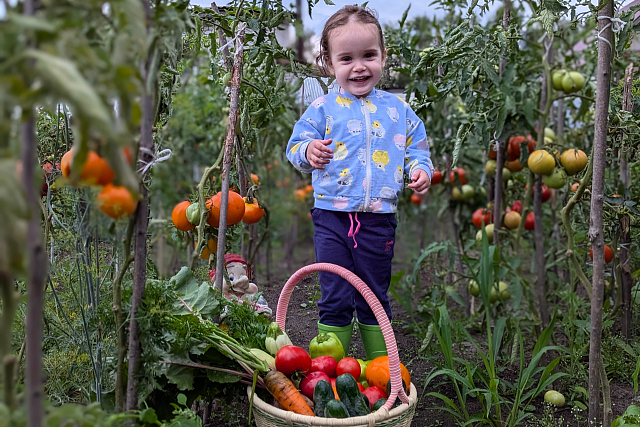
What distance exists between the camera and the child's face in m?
1.92

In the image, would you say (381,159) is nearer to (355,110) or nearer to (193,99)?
(355,110)

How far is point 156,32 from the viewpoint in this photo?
97 cm

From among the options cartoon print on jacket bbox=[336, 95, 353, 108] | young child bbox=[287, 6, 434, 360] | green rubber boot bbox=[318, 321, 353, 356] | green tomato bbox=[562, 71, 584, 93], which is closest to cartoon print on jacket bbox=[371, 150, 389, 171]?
young child bbox=[287, 6, 434, 360]

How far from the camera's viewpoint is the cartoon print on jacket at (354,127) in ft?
6.47

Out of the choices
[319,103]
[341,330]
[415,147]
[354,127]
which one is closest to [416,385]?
[341,330]

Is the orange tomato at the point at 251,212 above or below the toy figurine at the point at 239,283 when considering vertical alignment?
above

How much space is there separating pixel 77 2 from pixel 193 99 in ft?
11.7

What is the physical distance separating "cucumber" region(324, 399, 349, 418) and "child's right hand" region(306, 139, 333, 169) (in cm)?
75

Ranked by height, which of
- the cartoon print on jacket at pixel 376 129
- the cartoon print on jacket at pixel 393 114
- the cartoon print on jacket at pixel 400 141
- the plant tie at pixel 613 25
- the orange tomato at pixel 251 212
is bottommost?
the orange tomato at pixel 251 212

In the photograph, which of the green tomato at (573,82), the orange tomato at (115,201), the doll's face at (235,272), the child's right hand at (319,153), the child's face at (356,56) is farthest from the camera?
the green tomato at (573,82)

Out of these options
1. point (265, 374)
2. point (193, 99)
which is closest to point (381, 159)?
point (265, 374)

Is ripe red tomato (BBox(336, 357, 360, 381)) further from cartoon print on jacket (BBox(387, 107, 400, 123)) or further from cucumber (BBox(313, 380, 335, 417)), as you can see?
cartoon print on jacket (BBox(387, 107, 400, 123))

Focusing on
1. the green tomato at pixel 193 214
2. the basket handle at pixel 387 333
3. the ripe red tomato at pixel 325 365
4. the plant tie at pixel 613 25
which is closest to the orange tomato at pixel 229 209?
the green tomato at pixel 193 214

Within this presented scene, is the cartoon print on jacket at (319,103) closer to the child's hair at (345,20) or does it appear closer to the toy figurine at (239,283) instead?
the child's hair at (345,20)
